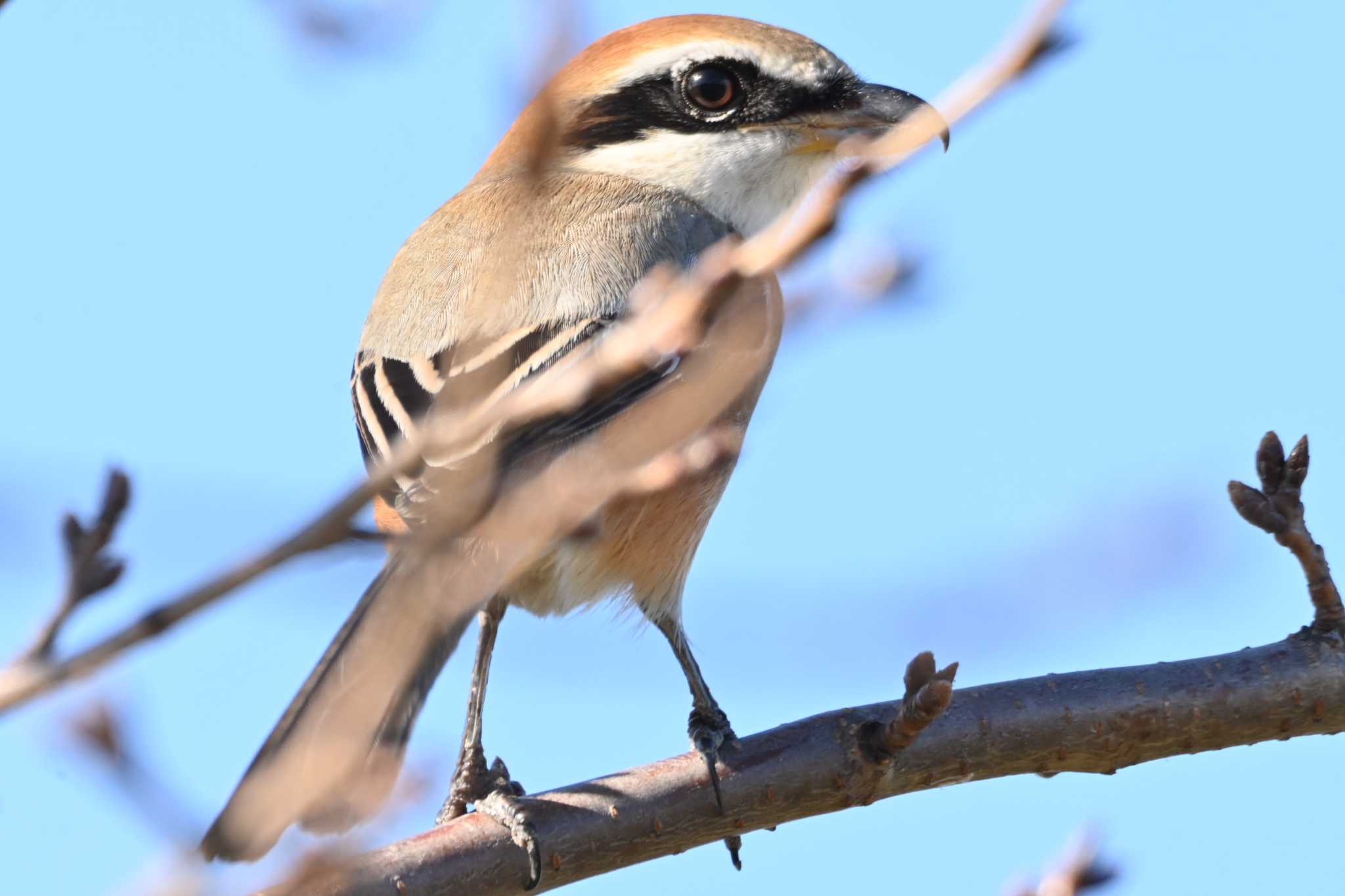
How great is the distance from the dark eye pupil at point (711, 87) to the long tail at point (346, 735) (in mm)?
2588

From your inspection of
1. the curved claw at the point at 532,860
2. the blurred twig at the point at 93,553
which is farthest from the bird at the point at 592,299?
the blurred twig at the point at 93,553

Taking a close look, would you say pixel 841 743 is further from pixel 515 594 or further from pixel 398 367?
pixel 398 367

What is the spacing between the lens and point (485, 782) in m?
3.70

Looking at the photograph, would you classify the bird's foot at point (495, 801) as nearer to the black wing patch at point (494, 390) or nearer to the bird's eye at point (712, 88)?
the black wing patch at point (494, 390)

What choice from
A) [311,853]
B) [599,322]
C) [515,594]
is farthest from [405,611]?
[515,594]

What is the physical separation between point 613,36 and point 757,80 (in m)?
0.57

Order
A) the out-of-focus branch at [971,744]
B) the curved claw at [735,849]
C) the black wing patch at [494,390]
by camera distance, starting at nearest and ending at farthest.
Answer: the black wing patch at [494,390] < the out-of-focus branch at [971,744] < the curved claw at [735,849]

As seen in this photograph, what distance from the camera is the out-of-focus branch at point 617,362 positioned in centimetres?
121

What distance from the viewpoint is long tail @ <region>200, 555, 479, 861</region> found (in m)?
1.69

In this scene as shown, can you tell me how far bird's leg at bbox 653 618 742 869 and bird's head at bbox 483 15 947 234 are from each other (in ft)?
4.09

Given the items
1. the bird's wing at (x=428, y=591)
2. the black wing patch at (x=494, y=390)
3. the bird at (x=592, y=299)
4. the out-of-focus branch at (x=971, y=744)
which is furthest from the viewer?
the out-of-focus branch at (x=971, y=744)

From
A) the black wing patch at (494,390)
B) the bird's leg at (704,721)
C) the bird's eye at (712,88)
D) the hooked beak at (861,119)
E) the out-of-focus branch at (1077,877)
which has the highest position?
the bird's eye at (712,88)

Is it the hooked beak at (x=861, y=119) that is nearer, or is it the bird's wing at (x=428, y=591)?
the bird's wing at (x=428, y=591)

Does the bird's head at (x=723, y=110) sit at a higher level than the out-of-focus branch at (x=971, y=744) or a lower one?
higher
